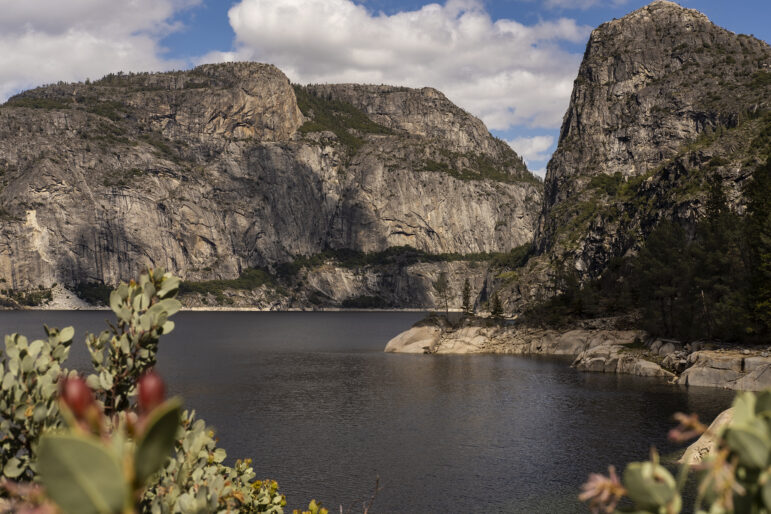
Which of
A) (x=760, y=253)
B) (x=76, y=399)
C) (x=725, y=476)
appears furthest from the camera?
(x=760, y=253)

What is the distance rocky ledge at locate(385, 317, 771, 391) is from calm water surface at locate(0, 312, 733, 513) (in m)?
3.07

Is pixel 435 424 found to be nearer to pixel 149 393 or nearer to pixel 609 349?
pixel 609 349

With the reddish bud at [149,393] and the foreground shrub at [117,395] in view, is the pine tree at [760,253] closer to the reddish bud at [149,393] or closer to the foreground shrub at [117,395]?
the foreground shrub at [117,395]

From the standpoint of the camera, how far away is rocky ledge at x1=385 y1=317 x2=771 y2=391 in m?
67.7

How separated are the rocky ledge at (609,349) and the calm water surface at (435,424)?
307cm

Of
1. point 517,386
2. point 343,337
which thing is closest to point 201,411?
point 517,386

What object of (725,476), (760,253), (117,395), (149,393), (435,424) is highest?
(760,253)

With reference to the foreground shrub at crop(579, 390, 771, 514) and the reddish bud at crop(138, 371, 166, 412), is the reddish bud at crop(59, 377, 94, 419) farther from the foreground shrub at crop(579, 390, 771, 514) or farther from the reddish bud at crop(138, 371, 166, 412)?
the foreground shrub at crop(579, 390, 771, 514)

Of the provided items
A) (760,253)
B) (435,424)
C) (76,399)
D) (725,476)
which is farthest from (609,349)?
(76,399)

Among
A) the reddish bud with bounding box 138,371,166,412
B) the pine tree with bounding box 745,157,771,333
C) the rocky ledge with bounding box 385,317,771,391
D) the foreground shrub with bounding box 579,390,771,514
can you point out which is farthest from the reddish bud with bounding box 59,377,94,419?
the pine tree with bounding box 745,157,771,333

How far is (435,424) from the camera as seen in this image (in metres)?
56.3

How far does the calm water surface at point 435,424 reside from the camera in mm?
38188

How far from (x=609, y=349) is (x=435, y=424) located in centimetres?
4461

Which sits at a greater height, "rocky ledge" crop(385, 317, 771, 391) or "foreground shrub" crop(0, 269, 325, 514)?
"foreground shrub" crop(0, 269, 325, 514)
